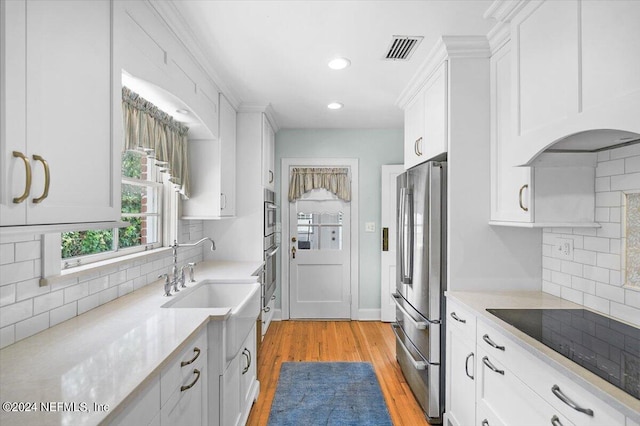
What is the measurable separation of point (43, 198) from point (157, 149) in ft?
4.37

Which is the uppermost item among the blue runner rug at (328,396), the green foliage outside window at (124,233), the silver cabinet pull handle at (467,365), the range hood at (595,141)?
the range hood at (595,141)

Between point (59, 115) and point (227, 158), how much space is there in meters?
2.09

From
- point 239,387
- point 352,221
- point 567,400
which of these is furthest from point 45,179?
point 352,221

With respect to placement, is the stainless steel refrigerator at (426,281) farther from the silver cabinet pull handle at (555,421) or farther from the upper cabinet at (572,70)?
the silver cabinet pull handle at (555,421)

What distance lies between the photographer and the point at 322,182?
14.3ft

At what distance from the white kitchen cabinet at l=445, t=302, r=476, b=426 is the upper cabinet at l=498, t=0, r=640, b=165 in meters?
0.95

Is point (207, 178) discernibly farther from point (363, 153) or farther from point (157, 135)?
point (363, 153)

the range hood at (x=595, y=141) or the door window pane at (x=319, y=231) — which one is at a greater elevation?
the range hood at (x=595, y=141)

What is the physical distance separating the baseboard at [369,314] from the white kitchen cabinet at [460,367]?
87.4 inches

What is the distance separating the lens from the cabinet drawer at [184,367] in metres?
1.16

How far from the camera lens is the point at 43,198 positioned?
3.16 ft

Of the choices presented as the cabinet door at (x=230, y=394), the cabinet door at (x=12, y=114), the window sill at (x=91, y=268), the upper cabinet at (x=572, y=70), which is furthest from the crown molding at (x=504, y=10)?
the window sill at (x=91, y=268)

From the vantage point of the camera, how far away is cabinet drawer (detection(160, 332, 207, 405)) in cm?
116

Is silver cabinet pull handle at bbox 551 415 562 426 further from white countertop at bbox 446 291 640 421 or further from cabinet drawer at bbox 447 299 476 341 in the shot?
cabinet drawer at bbox 447 299 476 341
